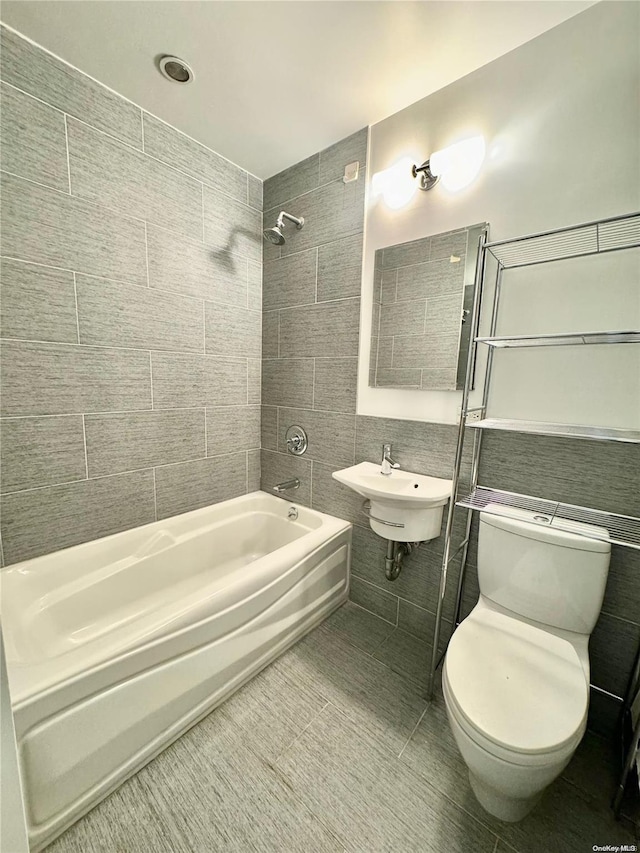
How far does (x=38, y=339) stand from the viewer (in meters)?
1.39

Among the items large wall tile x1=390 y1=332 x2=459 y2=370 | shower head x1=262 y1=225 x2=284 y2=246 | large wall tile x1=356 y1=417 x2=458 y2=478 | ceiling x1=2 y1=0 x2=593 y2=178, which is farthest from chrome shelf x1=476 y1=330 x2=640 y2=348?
shower head x1=262 y1=225 x2=284 y2=246

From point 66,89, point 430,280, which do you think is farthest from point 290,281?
point 66,89

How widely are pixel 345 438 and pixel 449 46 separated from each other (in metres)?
1.70

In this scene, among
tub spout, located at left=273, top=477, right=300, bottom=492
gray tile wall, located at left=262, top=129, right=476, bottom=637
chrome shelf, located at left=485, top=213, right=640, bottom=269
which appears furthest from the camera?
tub spout, located at left=273, top=477, right=300, bottom=492

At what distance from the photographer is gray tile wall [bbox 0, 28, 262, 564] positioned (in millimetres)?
1337

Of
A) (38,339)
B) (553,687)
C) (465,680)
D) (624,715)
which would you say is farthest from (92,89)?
(624,715)

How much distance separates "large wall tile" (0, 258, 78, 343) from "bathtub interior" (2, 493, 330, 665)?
982 mm

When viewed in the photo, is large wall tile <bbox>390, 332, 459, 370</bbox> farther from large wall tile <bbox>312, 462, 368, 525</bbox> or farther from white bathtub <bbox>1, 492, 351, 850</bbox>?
white bathtub <bbox>1, 492, 351, 850</bbox>

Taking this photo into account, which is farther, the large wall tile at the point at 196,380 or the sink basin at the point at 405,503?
the large wall tile at the point at 196,380

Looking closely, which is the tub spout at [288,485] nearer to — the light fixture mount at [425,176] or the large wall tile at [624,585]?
the large wall tile at [624,585]

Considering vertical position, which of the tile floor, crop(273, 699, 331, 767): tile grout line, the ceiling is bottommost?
the tile floor

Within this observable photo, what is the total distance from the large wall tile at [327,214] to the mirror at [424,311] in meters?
0.27

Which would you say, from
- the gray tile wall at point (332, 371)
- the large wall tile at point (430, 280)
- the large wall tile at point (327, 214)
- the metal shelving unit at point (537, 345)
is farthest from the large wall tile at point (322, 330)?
the metal shelving unit at point (537, 345)

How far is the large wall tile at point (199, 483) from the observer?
1881 mm
